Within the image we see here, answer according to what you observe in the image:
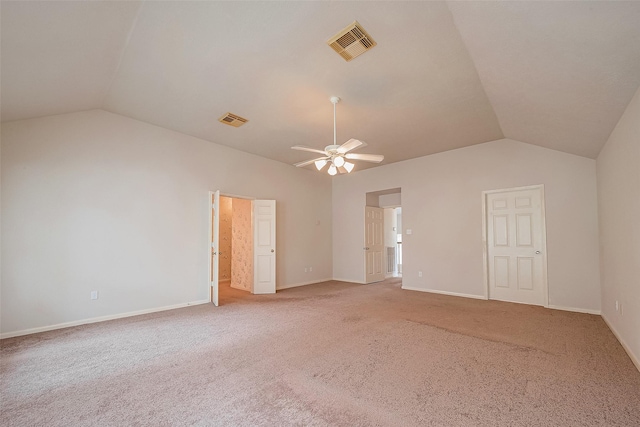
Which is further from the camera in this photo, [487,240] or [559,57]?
[487,240]

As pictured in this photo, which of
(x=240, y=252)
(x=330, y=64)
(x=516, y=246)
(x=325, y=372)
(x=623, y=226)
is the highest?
(x=330, y=64)

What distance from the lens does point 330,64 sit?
127 inches

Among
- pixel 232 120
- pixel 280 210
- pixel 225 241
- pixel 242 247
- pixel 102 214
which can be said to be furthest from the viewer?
pixel 225 241

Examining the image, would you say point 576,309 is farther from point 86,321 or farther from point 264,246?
point 86,321

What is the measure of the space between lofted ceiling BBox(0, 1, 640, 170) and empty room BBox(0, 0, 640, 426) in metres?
0.03

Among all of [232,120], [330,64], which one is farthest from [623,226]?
[232,120]

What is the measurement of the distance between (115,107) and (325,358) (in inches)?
181

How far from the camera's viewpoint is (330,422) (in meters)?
1.88

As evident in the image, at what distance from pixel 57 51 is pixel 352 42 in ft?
9.41

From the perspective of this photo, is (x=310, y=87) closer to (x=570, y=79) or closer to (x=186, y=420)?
(x=570, y=79)

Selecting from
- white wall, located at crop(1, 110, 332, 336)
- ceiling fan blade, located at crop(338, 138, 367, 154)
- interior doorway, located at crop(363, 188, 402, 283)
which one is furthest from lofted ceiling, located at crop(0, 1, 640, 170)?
interior doorway, located at crop(363, 188, 402, 283)

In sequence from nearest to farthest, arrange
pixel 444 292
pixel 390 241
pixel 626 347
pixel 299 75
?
pixel 626 347
pixel 299 75
pixel 444 292
pixel 390 241

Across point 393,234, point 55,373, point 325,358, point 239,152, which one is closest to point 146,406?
point 55,373

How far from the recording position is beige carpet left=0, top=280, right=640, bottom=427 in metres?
1.97
